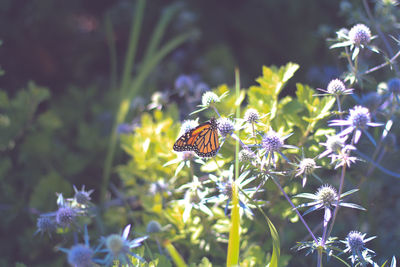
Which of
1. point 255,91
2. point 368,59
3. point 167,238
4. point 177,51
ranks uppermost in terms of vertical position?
point 177,51

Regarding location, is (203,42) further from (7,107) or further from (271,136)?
(271,136)

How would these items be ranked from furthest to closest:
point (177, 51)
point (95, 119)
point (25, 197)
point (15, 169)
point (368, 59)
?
point (177, 51), point (95, 119), point (368, 59), point (15, 169), point (25, 197)

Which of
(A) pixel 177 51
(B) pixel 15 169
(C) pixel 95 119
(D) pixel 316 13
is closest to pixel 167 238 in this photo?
(B) pixel 15 169

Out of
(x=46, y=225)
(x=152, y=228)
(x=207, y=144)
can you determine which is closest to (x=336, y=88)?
(x=207, y=144)

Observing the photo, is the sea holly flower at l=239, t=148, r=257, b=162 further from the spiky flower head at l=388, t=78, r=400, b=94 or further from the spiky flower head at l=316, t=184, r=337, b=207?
the spiky flower head at l=388, t=78, r=400, b=94

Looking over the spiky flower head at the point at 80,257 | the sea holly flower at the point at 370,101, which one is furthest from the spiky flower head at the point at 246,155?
the sea holly flower at the point at 370,101

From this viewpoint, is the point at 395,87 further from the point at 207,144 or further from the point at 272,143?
the point at 207,144

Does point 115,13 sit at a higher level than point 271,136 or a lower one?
higher

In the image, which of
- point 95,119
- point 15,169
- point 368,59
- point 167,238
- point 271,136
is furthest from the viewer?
point 95,119
